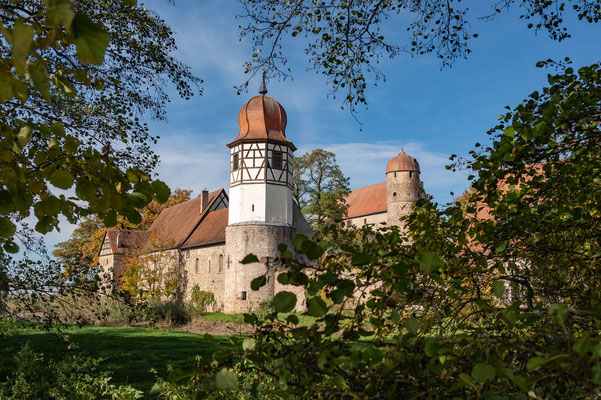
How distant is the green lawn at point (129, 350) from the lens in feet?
31.5

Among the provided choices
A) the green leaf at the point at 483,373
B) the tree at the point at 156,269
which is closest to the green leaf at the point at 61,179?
the green leaf at the point at 483,373

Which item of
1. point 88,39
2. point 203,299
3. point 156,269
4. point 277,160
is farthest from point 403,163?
point 88,39

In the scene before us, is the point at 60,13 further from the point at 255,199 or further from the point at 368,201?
the point at 368,201

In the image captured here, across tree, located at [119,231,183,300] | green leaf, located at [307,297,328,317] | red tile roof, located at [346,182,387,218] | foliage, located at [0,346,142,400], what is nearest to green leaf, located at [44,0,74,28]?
green leaf, located at [307,297,328,317]

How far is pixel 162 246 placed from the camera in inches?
1260

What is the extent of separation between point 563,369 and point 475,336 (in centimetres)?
56

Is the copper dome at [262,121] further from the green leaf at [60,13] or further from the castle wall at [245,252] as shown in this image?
the green leaf at [60,13]

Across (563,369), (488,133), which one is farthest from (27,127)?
(488,133)

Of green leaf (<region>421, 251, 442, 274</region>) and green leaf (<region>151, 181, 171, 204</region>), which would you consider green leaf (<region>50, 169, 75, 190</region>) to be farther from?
green leaf (<region>421, 251, 442, 274</region>)

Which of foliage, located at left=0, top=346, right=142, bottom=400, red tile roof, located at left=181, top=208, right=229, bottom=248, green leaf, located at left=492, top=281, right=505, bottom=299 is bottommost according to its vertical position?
foliage, located at left=0, top=346, right=142, bottom=400

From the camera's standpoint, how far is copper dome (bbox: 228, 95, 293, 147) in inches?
1128

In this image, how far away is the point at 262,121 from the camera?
29266 mm

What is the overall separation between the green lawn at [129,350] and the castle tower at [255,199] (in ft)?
34.1

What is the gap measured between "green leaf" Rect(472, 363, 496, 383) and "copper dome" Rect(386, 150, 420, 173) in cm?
3968
